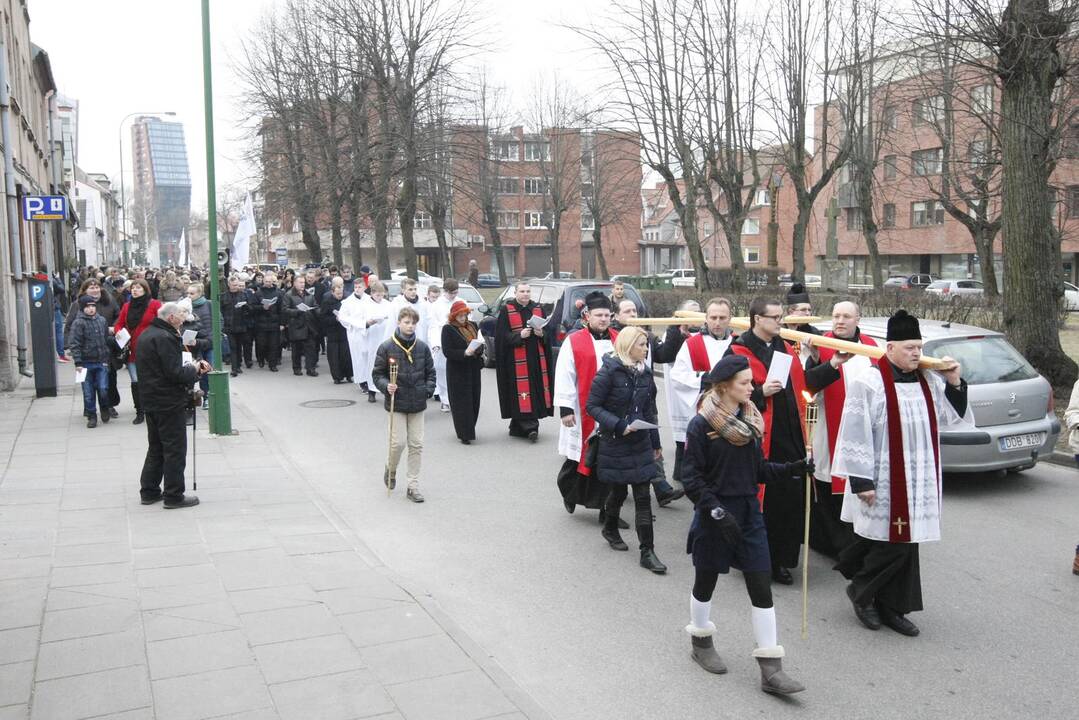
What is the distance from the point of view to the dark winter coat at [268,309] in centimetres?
1923

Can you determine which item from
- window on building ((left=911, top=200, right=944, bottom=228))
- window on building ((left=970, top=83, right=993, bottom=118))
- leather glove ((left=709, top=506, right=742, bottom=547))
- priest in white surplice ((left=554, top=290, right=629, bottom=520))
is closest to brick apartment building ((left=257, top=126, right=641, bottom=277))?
window on building ((left=911, top=200, right=944, bottom=228))

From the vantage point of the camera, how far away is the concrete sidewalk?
14.8 ft

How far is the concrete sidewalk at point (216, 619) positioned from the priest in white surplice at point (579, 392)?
186cm

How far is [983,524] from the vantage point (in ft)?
26.1

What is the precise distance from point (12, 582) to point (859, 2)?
2252cm

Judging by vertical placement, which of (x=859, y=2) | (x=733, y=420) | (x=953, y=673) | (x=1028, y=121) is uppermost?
(x=859, y=2)

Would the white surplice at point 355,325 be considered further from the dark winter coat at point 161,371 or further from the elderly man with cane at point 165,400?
the dark winter coat at point 161,371

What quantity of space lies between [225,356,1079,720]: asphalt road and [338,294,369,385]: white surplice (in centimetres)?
636

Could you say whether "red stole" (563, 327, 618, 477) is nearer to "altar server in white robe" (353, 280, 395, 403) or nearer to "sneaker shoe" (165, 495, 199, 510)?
"sneaker shoe" (165, 495, 199, 510)

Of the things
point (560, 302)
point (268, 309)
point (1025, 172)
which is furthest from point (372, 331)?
point (1025, 172)

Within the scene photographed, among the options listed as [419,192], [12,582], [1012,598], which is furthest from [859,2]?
[12,582]

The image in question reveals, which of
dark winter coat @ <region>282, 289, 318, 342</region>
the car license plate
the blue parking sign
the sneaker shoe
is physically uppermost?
the blue parking sign

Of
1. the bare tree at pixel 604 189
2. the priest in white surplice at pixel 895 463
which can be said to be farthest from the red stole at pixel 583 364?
the bare tree at pixel 604 189

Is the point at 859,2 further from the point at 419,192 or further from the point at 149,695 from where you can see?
the point at 149,695
